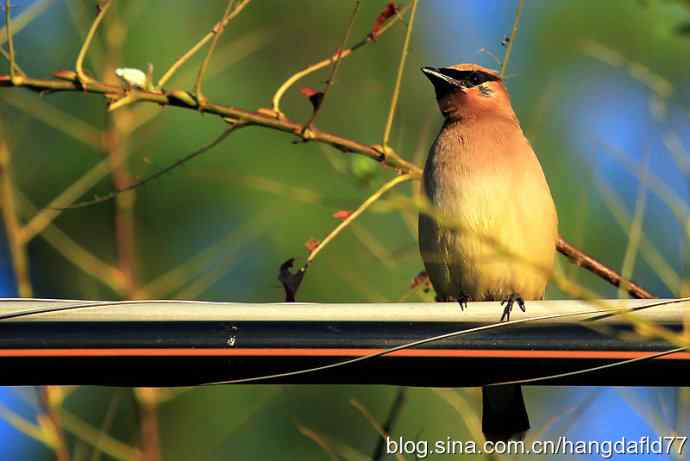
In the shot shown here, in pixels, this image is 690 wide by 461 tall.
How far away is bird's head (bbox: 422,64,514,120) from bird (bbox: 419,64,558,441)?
7.4 inches

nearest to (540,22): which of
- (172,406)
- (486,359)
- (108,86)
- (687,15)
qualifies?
(172,406)

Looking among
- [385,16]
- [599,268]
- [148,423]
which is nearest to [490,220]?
[599,268]

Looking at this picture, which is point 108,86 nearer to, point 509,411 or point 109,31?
point 109,31

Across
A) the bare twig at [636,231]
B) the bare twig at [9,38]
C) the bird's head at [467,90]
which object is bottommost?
the bare twig at [636,231]

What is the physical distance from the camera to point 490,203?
5.30 metres

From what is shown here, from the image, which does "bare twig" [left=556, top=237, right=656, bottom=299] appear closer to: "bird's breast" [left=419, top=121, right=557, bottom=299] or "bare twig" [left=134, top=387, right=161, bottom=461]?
"bird's breast" [left=419, top=121, right=557, bottom=299]

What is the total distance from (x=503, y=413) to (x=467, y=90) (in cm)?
162

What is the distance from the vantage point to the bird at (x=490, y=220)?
5250mm

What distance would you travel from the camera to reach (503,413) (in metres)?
5.28

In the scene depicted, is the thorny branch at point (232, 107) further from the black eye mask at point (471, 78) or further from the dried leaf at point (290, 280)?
the black eye mask at point (471, 78)

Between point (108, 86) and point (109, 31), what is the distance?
1172mm

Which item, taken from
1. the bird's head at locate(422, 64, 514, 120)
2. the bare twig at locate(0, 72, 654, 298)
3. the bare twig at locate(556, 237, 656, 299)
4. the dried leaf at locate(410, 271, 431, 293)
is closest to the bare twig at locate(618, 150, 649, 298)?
the bare twig at locate(0, 72, 654, 298)

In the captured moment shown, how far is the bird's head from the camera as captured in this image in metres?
6.03

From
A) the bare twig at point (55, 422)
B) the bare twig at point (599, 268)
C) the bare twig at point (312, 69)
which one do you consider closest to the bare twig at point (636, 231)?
the bare twig at point (599, 268)
